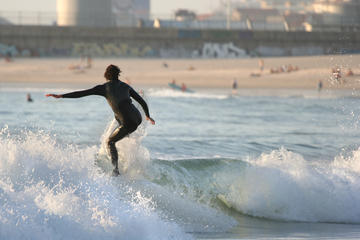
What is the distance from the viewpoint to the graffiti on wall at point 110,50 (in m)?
61.3

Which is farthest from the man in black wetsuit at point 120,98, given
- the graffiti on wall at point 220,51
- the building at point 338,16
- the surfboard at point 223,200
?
the building at point 338,16

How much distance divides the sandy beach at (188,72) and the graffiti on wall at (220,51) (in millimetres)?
1826

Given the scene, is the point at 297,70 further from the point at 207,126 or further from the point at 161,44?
the point at 207,126

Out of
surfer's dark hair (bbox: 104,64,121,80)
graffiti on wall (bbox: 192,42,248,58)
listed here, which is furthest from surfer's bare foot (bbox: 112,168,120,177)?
graffiti on wall (bbox: 192,42,248,58)

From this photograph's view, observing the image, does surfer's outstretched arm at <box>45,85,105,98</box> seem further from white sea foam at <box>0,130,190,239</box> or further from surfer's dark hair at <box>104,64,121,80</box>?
white sea foam at <box>0,130,190,239</box>

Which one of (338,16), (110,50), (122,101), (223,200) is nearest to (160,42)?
(110,50)

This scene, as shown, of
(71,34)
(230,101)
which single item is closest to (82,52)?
(71,34)

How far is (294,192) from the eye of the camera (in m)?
12.0

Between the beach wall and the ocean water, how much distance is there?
3969 centimetres

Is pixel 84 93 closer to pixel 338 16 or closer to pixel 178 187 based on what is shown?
pixel 178 187

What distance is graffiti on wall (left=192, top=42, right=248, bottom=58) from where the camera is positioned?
6344cm

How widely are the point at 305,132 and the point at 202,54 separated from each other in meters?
40.3

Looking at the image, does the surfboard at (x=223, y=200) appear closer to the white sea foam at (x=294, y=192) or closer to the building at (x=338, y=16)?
the white sea foam at (x=294, y=192)

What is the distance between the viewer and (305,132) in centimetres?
2355
